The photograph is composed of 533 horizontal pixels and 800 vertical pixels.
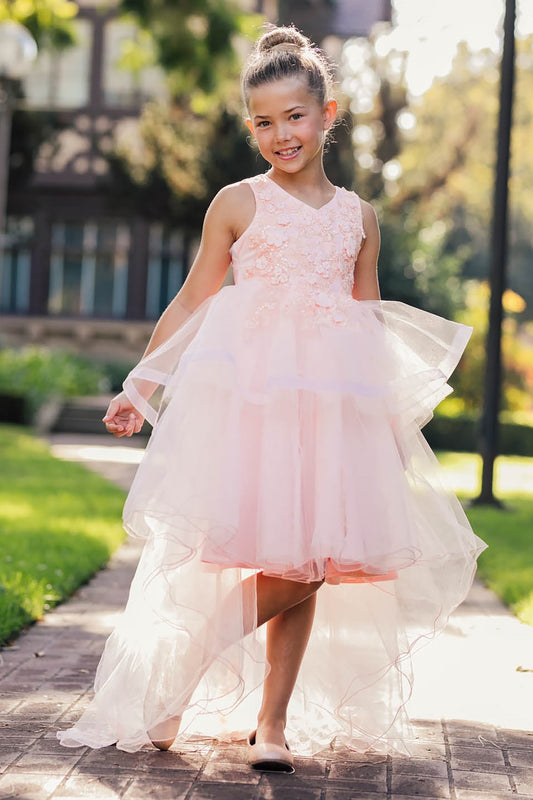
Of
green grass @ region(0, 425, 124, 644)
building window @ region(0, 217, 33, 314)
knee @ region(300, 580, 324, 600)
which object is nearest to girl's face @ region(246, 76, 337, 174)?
knee @ region(300, 580, 324, 600)

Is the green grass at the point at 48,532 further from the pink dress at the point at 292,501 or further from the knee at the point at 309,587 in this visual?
the knee at the point at 309,587

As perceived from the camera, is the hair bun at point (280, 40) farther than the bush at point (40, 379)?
No

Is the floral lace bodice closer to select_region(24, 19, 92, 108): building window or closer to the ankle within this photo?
the ankle

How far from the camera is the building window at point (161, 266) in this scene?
89.6 ft

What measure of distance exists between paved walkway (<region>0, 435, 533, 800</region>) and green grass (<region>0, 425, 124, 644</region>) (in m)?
0.26

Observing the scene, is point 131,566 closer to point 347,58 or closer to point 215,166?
point 215,166

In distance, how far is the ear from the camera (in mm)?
3541

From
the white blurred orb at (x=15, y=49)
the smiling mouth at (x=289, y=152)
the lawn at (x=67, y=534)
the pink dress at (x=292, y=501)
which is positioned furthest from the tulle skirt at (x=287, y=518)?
the white blurred orb at (x=15, y=49)

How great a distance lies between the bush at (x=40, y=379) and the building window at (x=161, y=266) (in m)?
4.32

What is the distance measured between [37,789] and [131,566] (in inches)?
165

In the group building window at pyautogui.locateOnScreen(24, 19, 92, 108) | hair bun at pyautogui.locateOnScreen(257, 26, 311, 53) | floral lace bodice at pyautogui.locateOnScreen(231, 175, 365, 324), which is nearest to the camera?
floral lace bodice at pyautogui.locateOnScreen(231, 175, 365, 324)

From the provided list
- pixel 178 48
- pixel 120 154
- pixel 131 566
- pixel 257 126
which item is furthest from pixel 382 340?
pixel 120 154

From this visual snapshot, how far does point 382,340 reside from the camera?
343 cm

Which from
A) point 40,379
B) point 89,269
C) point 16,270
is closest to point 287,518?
point 40,379
